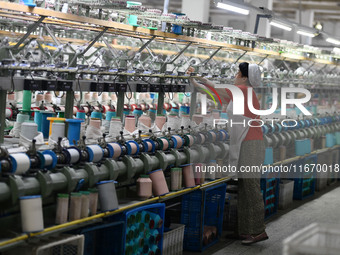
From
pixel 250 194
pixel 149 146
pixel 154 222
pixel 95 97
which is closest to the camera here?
pixel 154 222

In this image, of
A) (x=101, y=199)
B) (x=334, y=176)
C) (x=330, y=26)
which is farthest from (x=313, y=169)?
(x=330, y=26)

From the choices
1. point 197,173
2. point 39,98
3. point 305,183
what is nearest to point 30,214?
point 197,173

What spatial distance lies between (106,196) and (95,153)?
0.99ft

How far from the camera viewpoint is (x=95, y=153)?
4.02m

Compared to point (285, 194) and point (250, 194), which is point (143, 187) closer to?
point (250, 194)

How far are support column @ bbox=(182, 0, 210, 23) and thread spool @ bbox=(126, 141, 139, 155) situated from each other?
22.0 feet

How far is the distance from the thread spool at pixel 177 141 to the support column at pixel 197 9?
594 centimetres

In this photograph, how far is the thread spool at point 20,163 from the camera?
3.30m

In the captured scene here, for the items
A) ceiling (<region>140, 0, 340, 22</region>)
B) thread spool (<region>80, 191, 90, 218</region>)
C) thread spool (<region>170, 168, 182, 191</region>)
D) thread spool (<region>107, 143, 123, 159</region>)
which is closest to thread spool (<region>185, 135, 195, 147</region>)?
thread spool (<region>170, 168, 182, 191</region>)

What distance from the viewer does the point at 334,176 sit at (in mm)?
10180

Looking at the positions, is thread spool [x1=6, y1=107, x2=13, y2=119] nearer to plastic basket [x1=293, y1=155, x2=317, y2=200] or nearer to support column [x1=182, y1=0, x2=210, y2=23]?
plastic basket [x1=293, y1=155, x2=317, y2=200]

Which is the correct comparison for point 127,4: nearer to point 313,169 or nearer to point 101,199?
point 101,199

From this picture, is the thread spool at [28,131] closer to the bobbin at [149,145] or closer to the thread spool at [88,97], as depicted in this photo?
the bobbin at [149,145]

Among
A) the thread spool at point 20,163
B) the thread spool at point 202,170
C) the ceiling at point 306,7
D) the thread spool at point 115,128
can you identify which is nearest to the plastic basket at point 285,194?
the thread spool at point 202,170
